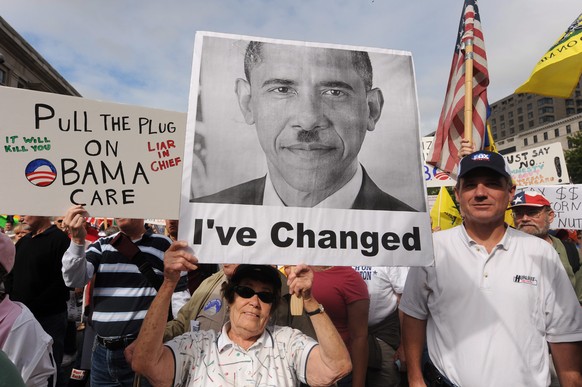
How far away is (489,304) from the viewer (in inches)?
82.8

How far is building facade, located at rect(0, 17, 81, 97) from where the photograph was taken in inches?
1412

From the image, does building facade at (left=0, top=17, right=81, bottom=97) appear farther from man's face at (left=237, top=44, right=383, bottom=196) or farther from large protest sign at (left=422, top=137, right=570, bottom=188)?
man's face at (left=237, top=44, right=383, bottom=196)

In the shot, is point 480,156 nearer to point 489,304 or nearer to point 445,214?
point 489,304

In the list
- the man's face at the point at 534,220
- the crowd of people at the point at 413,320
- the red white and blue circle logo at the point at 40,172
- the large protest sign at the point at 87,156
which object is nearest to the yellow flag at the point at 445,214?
the man's face at the point at 534,220

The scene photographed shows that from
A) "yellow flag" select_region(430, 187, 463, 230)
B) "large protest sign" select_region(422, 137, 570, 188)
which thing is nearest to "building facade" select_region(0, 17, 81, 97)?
"yellow flag" select_region(430, 187, 463, 230)

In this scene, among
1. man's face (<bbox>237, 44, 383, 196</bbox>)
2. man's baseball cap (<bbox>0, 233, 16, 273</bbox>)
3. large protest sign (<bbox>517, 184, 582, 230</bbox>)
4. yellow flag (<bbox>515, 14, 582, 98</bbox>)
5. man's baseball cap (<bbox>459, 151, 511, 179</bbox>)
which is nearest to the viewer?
man's baseball cap (<bbox>0, 233, 16, 273</bbox>)

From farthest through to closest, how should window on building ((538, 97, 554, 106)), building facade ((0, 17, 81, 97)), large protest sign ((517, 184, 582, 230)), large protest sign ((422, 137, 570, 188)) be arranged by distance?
window on building ((538, 97, 554, 106)) → building facade ((0, 17, 81, 97)) → large protest sign ((422, 137, 570, 188)) → large protest sign ((517, 184, 582, 230))

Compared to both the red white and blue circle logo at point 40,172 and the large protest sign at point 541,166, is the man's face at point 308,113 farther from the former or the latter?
the large protest sign at point 541,166

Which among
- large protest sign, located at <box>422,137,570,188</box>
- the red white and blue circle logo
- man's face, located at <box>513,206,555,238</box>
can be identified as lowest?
man's face, located at <box>513,206,555,238</box>

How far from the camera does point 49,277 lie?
434 cm

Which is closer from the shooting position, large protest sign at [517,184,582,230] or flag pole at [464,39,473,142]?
flag pole at [464,39,473,142]

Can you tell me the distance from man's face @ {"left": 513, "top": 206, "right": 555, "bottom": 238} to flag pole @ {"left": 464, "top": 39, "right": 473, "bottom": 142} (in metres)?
1.97

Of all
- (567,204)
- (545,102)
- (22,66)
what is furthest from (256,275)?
(545,102)

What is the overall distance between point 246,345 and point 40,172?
1382 millimetres
